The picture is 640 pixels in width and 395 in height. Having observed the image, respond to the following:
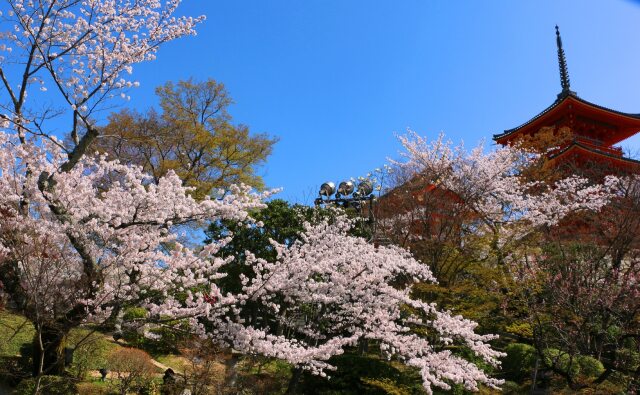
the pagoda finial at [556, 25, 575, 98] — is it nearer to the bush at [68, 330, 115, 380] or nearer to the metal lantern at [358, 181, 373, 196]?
the metal lantern at [358, 181, 373, 196]

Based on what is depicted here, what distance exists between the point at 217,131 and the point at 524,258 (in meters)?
15.6

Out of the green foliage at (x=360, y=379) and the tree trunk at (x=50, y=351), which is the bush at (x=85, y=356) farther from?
the green foliage at (x=360, y=379)

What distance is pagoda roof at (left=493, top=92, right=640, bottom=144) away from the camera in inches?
979

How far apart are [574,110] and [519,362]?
1828 centimetres

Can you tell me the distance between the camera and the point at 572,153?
70.4 feet

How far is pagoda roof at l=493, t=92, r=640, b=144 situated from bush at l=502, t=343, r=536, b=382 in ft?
56.5

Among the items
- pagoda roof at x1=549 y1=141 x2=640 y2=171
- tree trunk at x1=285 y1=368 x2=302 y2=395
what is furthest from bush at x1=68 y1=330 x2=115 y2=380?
pagoda roof at x1=549 y1=141 x2=640 y2=171

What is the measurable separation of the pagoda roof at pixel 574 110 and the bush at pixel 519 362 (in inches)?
677

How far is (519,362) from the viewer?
40.9 feet

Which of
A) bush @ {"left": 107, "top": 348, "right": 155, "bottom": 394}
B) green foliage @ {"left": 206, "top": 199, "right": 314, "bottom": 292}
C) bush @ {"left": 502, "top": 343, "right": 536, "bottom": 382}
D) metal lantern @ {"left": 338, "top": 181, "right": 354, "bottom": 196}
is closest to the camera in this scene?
bush @ {"left": 107, "top": 348, "right": 155, "bottom": 394}

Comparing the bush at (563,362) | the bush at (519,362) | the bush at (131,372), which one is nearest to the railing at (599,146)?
the bush at (519,362)

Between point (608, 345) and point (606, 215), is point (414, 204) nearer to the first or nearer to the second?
point (608, 345)

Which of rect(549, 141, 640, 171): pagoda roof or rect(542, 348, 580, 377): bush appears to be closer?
rect(542, 348, 580, 377): bush

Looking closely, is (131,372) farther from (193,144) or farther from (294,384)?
(193,144)
